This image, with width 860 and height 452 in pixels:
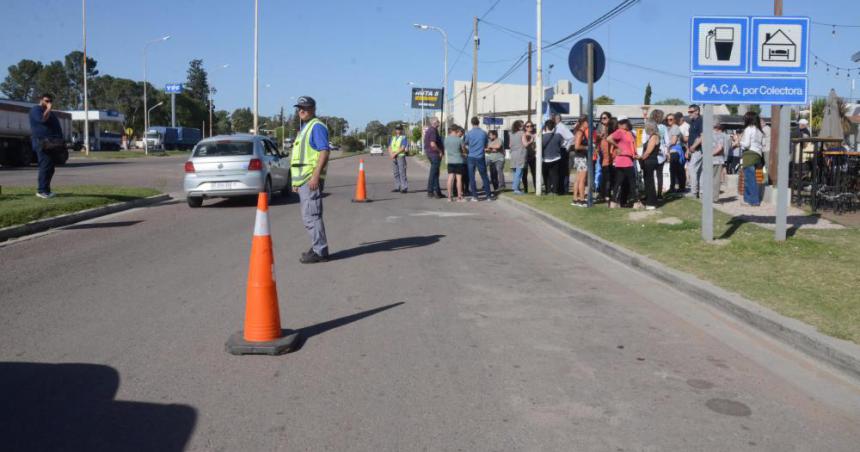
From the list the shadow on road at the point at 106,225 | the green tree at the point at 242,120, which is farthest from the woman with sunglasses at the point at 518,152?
the green tree at the point at 242,120

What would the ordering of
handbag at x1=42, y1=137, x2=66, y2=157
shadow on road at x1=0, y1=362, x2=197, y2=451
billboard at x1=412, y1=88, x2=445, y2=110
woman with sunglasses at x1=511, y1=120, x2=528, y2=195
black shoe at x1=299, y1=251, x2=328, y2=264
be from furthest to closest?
billboard at x1=412, y1=88, x2=445, y2=110 → woman with sunglasses at x1=511, y1=120, x2=528, y2=195 → handbag at x1=42, y1=137, x2=66, y2=157 → black shoe at x1=299, y1=251, x2=328, y2=264 → shadow on road at x1=0, y1=362, x2=197, y2=451

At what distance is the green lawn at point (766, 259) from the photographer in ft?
20.7

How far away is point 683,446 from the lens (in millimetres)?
3799

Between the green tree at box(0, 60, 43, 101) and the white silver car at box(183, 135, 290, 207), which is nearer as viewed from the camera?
the white silver car at box(183, 135, 290, 207)

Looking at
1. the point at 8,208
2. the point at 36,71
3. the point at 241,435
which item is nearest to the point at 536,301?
the point at 241,435

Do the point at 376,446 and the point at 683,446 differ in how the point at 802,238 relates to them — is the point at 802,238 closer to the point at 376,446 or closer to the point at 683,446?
the point at 683,446

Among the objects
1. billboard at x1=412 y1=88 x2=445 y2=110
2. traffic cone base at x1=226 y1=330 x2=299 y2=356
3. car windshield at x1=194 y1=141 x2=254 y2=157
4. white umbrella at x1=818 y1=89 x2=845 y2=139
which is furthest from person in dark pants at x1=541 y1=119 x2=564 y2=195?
billboard at x1=412 y1=88 x2=445 y2=110

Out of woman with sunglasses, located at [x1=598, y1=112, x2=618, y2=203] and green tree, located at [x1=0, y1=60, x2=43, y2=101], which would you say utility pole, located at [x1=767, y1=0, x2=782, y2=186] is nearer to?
woman with sunglasses, located at [x1=598, y1=112, x2=618, y2=203]

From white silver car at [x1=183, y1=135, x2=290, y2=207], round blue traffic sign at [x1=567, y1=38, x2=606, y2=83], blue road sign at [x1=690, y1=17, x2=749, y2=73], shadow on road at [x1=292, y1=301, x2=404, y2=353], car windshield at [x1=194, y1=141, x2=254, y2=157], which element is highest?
round blue traffic sign at [x1=567, y1=38, x2=606, y2=83]

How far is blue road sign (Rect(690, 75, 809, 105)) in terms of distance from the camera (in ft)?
32.0

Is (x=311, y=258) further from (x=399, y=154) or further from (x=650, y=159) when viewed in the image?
(x=399, y=154)

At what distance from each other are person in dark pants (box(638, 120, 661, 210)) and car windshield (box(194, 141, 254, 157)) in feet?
26.6

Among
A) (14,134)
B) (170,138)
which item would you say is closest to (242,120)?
(170,138)

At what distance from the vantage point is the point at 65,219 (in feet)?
41.2
